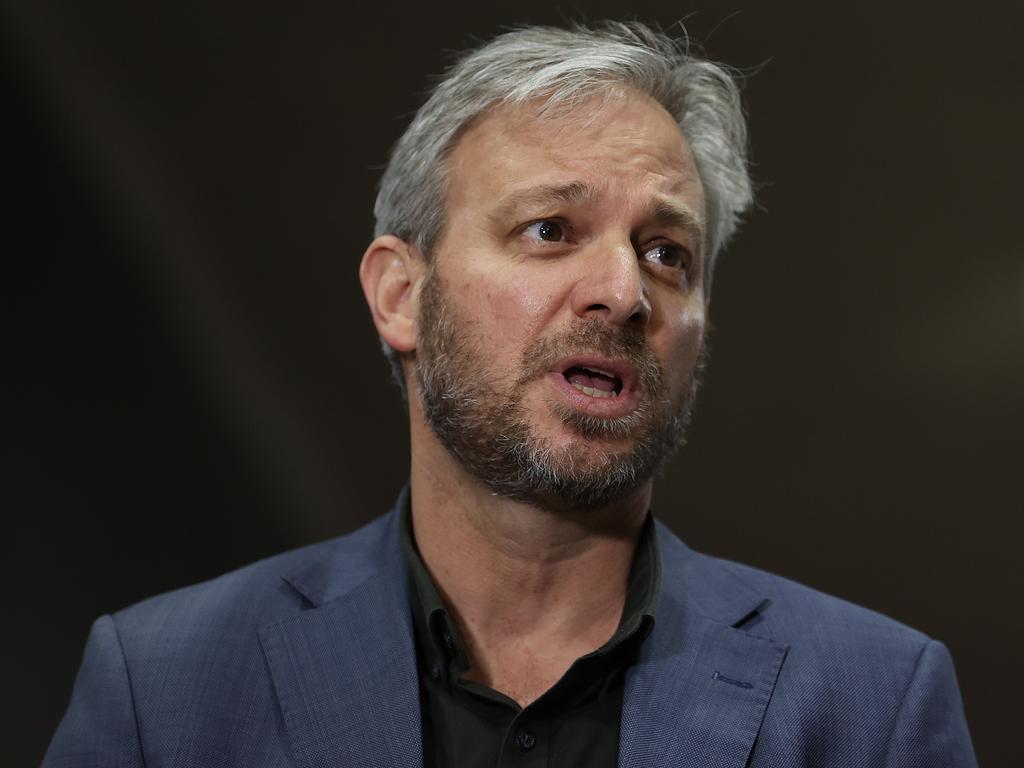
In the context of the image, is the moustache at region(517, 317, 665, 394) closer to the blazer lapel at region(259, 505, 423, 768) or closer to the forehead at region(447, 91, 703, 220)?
the forehead at region(447, 91, 703, 220)

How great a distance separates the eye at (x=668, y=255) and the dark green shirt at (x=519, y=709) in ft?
1.97

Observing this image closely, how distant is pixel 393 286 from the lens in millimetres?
2578

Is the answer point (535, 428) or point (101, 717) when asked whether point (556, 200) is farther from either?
point (101, 717)

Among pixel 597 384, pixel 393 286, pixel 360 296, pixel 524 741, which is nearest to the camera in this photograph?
pixel 524 741

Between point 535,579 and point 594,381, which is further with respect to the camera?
point 535,579

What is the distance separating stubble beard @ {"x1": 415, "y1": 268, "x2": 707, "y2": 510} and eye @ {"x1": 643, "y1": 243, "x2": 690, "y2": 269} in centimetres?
20

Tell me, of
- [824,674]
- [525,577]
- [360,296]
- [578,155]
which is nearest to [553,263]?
[578,155]

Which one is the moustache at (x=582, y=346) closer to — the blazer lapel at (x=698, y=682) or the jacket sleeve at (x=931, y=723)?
the blazer lapel at (x=698, y=682)

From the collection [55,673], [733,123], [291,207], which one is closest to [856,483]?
[733,123]

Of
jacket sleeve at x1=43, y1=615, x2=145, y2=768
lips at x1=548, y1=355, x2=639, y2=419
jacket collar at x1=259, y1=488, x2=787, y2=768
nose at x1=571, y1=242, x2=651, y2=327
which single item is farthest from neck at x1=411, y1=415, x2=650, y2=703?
jacket sleeve at x1=43, y1=615, x2=145, y2=768

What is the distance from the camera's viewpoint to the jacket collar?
2168mm

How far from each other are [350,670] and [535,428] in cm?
52

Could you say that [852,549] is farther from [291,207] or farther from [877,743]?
[291,207]

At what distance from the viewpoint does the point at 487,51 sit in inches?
100
